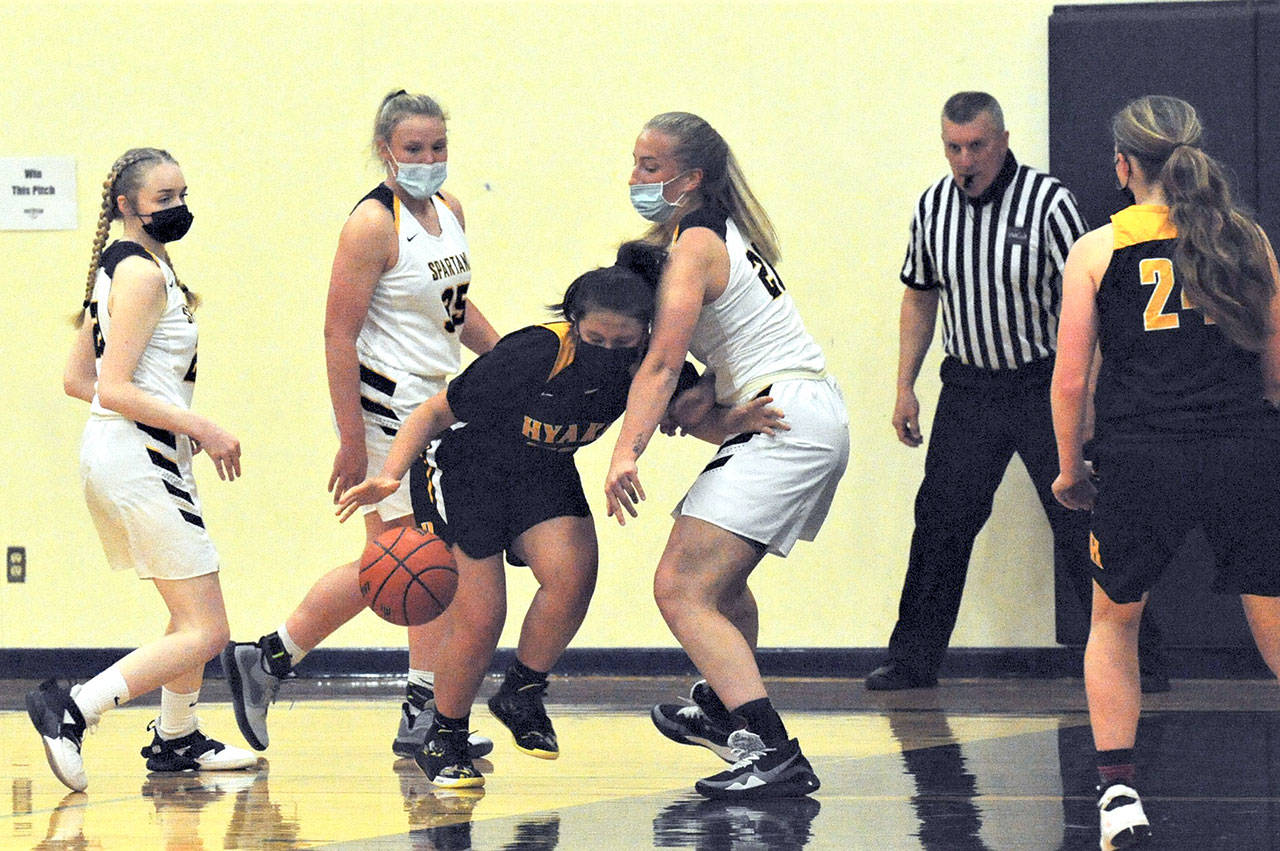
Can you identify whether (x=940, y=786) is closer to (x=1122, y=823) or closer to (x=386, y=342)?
(x=1122, y=823)

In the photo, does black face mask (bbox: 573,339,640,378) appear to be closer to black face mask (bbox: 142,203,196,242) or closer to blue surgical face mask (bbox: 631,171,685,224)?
blue surgical face mask (bbox: 631,171,685,224)

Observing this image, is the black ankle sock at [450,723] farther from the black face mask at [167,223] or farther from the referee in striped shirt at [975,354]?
the referee in striped shirt at [975,354]

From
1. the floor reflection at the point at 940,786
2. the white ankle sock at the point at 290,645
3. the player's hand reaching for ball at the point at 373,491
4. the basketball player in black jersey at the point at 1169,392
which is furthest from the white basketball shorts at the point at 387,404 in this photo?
the basketball player in black jersey at the point at 1169,392

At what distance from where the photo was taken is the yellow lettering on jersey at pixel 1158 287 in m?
3.44

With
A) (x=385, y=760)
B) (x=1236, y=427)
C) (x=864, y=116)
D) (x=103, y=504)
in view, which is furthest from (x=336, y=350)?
(x=864, y=116)

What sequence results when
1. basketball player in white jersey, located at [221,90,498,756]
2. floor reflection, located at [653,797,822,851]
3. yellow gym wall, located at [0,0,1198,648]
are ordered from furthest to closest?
yellow gym wall, located at [0,0,1198,648]
basketball player in white jersey, located at [221,90,498,756]
floor reflection, located at [653,797,822,851]

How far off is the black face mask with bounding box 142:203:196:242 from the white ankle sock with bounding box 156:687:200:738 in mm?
1065

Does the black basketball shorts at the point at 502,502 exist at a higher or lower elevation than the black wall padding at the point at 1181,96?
lower

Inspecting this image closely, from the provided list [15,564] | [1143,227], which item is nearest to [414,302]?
[1143,227]

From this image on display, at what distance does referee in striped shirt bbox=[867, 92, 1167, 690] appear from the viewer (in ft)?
19.2

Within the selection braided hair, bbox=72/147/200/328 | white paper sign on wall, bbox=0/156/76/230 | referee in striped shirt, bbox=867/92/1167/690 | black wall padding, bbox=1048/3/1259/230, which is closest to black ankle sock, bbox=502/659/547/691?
braided hair, bbox=72/147/200/328

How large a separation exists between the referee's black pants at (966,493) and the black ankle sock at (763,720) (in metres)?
2.19

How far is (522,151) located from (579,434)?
269 cm

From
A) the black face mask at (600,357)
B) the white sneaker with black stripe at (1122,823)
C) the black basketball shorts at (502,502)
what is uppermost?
the black face mask at (600,357)
